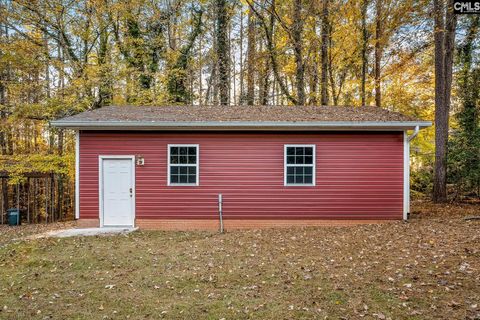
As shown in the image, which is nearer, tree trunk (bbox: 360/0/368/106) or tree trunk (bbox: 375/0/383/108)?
tree trunk (bbox: 375/0/383/108)

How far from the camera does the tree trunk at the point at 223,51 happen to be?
16141 millimetres

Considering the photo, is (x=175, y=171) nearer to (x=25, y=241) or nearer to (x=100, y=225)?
(x=100, y=225)

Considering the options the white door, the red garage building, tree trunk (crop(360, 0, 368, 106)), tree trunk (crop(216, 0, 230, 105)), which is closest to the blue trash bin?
the red garage building

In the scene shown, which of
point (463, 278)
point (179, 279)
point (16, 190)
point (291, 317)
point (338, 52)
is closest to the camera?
point (291, 317)

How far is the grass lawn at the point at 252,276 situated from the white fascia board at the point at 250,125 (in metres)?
2.67

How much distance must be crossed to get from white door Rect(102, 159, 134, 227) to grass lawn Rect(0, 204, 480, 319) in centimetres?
132

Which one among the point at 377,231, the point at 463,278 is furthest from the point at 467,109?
the point at 463,278

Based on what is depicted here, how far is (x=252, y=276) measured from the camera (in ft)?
17.2

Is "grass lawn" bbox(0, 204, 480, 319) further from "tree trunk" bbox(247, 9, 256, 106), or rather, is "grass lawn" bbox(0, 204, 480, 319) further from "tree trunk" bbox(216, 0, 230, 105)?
"tree trunk" bbox(247, 9, 256, 106)

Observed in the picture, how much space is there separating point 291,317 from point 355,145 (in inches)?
249

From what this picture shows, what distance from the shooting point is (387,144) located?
30.1 feet

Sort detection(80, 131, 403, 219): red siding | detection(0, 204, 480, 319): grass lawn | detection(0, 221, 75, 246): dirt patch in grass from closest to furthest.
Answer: detection(0, 204, 480, 319): grass lawn
detection(0, 221, 75, 246): dirt patch in grass
detection(80, 131, 403, 219): red siding

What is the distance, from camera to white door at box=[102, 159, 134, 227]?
9172mm

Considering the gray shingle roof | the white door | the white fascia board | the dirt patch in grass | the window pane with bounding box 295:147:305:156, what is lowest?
the dirt patch in grass
